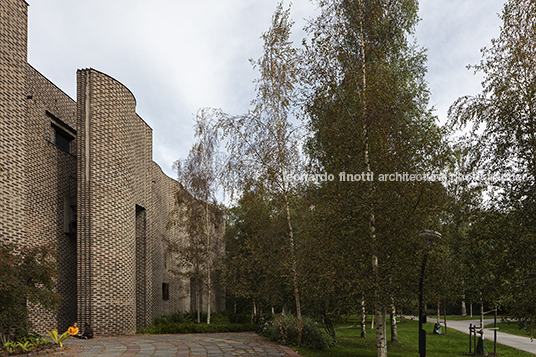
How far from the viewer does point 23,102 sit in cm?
1241

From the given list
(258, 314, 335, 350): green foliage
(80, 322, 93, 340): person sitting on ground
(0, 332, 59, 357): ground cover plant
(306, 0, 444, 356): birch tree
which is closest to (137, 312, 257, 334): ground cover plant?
(80, 322, 93, 340): person sitting on ground

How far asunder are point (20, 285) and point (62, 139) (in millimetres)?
9156

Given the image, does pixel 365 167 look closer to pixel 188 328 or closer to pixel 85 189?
pixel 85 189

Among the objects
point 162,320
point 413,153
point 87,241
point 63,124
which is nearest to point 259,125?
point 413,153

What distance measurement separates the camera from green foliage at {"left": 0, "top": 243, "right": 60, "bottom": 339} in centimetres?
938

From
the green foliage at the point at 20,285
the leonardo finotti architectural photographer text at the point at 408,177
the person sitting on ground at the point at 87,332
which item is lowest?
the person sitting on ground at the point at 87,332

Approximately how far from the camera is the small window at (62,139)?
16875 millimetres

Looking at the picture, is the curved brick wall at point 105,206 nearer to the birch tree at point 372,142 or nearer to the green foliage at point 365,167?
the green foliage at point 365,167

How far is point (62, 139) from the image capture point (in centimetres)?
1733

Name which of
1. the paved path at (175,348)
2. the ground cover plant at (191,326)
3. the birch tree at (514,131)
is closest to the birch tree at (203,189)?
the ground cover plant at (191,326)

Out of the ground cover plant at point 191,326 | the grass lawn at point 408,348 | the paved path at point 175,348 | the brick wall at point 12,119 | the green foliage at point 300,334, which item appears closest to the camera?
the paved path at point 175,348

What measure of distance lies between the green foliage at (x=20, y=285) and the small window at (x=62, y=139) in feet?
23.3

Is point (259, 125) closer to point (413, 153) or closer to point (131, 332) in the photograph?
point (413, 153)

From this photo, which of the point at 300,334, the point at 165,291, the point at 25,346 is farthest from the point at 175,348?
the point at 165,291
